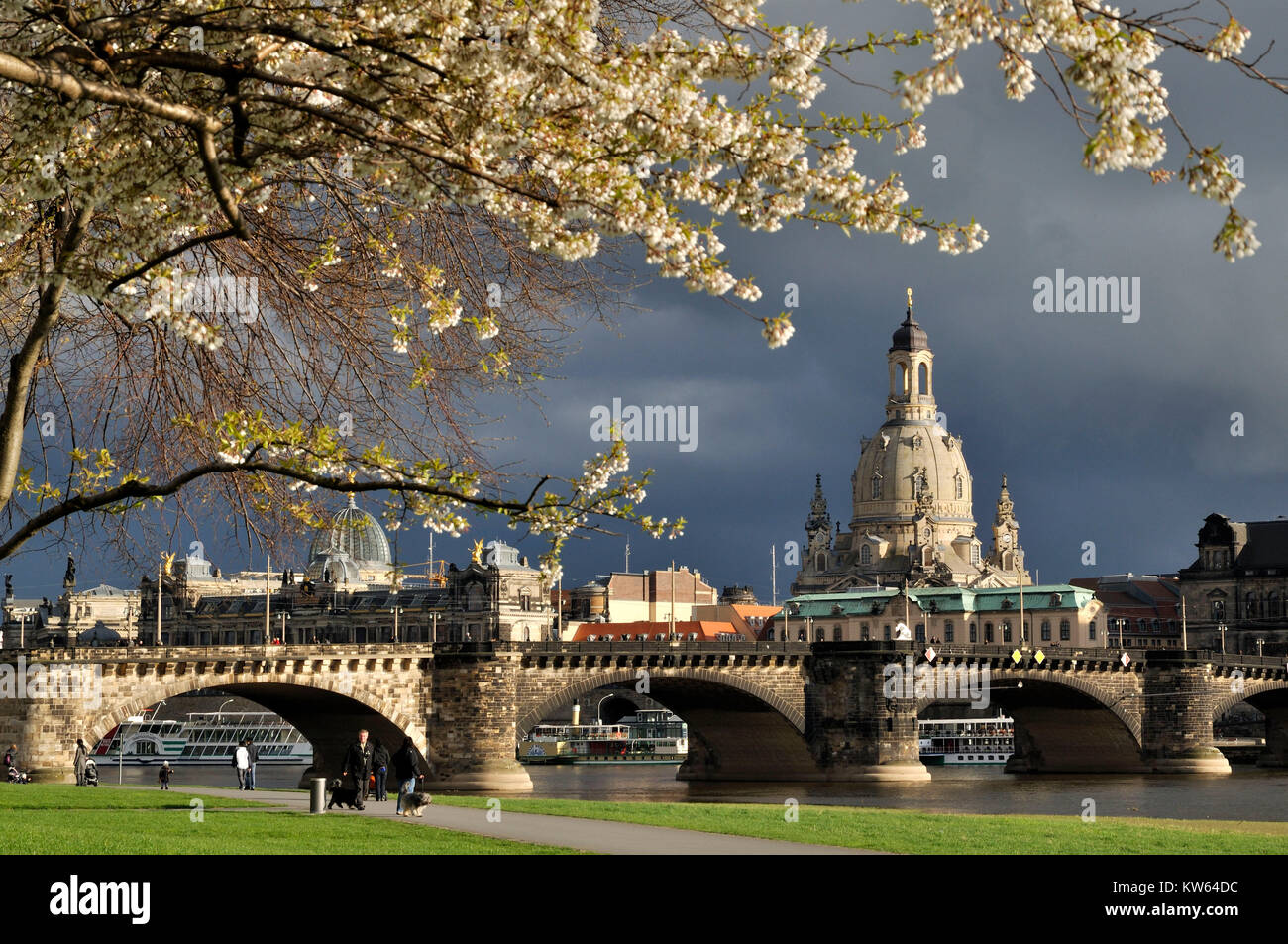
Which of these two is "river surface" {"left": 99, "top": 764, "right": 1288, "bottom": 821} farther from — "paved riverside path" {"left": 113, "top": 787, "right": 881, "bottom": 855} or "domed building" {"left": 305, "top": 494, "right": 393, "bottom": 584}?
"domed building" {"left": 305, "top": 494, "right": 393, "bottom": 584}

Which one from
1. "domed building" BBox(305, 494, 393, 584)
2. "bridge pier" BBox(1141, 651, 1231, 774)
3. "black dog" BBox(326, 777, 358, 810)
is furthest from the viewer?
"domed building" BBox(305, 494, 393, 584)

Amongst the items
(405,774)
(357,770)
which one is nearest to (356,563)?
(357,770)

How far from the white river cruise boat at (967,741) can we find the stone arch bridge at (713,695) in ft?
47.6

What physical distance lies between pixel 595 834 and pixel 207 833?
206 inches

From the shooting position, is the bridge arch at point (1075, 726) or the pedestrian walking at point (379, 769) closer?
the pedestrian walking at point (379, 769)

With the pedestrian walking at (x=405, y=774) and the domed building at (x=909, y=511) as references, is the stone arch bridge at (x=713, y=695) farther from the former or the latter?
the domed building at (x=909, y=511)

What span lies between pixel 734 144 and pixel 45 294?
550 cm

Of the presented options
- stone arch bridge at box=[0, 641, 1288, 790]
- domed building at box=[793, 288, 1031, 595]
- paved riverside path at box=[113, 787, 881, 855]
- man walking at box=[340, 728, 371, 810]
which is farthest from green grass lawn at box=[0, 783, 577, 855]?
domed building at box=[793, 288, 1031, 595]

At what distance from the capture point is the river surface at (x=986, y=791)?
54469mm

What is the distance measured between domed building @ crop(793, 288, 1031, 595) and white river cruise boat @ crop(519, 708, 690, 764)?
57.3 metres

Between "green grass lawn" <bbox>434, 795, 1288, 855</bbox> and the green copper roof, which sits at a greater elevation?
the green copper roof

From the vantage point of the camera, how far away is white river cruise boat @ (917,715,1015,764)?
104m

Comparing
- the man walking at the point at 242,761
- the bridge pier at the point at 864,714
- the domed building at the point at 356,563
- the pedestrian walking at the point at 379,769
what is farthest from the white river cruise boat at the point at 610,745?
the pedestrian walking at the point at 379,769

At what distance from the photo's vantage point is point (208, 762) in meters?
114
